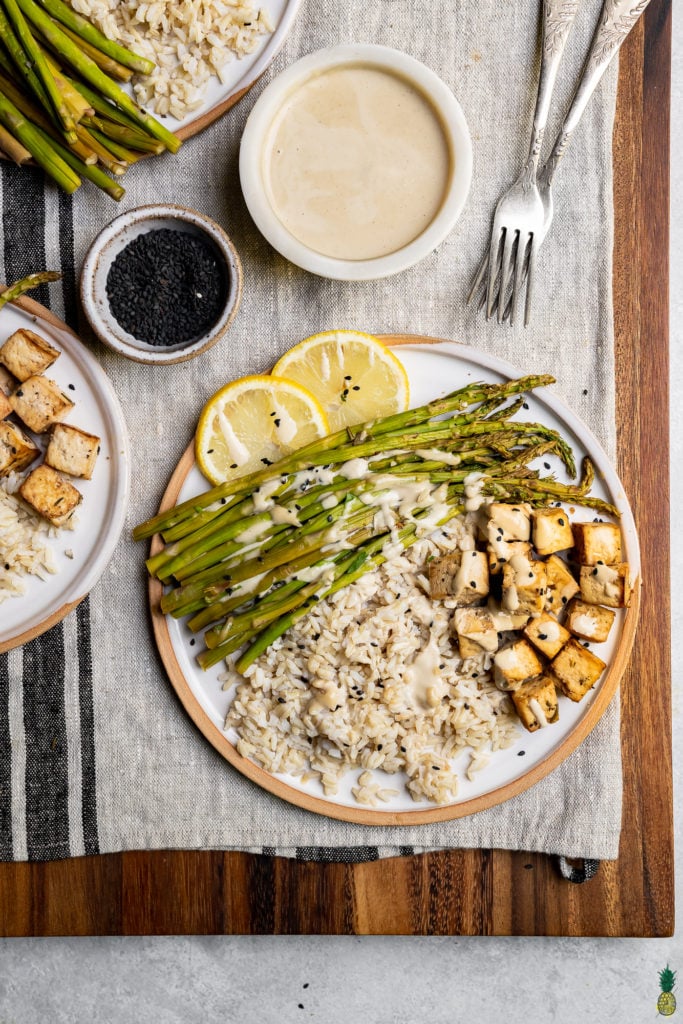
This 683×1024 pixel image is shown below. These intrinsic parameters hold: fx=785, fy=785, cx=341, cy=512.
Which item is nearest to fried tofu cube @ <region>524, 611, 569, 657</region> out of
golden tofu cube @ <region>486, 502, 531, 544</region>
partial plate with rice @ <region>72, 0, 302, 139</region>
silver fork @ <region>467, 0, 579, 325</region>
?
golden tofu cube @ <region>486, 502, 531, 544</region>

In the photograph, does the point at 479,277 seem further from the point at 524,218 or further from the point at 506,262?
the point at 524,218

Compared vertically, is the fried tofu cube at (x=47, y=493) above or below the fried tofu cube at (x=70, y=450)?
below

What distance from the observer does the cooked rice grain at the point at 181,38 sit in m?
2.49

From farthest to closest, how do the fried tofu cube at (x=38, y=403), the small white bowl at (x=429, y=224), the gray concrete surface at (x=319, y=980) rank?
1. the gray concrete surface at (x=319, y=980)
2. the fried tofu cube at (x=38, y=403)
3. the small white bowl at (x=429, y=224)

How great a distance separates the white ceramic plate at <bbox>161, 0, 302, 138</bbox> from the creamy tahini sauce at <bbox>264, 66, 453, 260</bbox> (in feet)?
0.64

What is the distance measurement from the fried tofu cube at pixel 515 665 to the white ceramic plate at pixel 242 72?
6.55 ft

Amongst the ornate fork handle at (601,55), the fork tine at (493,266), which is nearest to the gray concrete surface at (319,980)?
the ornate fork handle at (601,55)

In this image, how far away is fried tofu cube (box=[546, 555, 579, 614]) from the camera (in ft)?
8.38

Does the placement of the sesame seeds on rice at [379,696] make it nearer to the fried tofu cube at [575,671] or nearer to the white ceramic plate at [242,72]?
the fried tofu cube at [575,671]

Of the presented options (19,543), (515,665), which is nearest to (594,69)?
(515,665)

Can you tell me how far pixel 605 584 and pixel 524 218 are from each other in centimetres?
126

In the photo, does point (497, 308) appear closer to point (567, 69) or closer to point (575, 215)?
point (575, 215)

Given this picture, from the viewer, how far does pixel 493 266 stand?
2.64m

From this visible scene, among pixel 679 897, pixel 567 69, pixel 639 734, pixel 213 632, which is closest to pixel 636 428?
pixel 639 734
